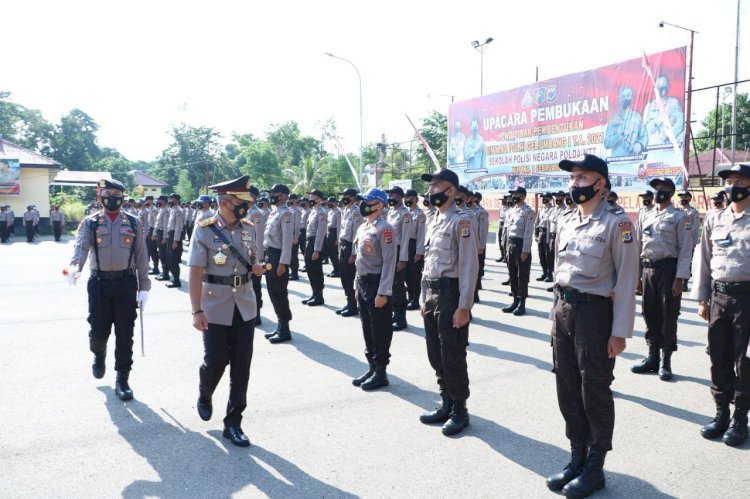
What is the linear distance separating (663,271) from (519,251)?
3749mm

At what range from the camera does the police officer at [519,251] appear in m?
8.69

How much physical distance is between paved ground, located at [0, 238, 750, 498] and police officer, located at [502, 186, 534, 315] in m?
1.72

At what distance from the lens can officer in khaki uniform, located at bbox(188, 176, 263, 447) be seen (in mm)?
3969

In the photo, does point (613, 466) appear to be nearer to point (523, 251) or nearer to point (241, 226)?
point (241, 226)

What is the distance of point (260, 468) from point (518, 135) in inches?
754

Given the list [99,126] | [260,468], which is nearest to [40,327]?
[260,468]

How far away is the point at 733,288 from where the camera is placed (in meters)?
3.98

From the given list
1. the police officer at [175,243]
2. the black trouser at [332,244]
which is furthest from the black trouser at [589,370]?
the black trouser at [332,244]

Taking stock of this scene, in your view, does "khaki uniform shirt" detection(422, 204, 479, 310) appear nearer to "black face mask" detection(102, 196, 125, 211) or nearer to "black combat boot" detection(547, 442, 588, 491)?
"black combat boot" detection(547, 442, 588, 491)

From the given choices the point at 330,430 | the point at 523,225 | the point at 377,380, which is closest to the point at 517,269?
the point at 523,225

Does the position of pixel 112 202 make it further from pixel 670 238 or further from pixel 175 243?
pixel 175 243

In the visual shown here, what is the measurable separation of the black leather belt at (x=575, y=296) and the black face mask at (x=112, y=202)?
3796 mm

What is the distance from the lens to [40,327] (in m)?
7.77

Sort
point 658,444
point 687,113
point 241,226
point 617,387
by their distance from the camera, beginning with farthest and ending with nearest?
point 687,113 < point 617,387 < point 241,226 < point 658,444
